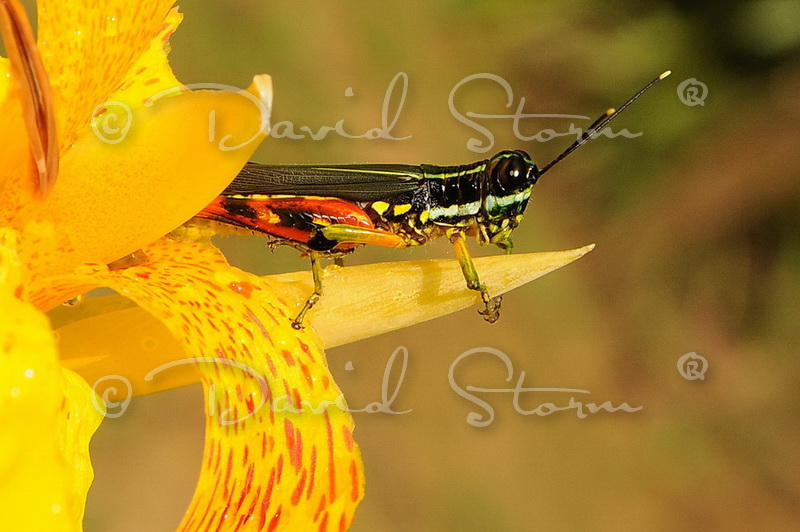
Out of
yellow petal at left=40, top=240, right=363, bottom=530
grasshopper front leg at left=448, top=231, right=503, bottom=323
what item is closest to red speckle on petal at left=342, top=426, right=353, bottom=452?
yellow petal at left=40, top=240, right=363, bottom=530

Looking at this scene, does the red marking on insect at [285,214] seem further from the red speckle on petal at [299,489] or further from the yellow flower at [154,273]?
the red speckle on petal at [299,489]

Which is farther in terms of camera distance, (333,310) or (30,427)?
(333,310)

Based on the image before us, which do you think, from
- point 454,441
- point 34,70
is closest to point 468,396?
point 454,441

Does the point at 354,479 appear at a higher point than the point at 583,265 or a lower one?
lower

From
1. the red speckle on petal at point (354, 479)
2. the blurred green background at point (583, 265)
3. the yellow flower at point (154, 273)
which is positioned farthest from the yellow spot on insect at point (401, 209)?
the blurred green background at point (583, 265)

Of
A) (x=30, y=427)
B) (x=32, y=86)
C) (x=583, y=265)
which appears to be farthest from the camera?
(x=583, y=265)

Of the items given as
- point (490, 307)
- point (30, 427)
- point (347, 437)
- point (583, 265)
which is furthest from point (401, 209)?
point (583, 265)

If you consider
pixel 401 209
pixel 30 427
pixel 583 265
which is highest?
pixel 583 265

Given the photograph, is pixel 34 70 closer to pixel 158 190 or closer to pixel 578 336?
pixel 158 190

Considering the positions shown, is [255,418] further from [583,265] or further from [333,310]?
[583,265]
